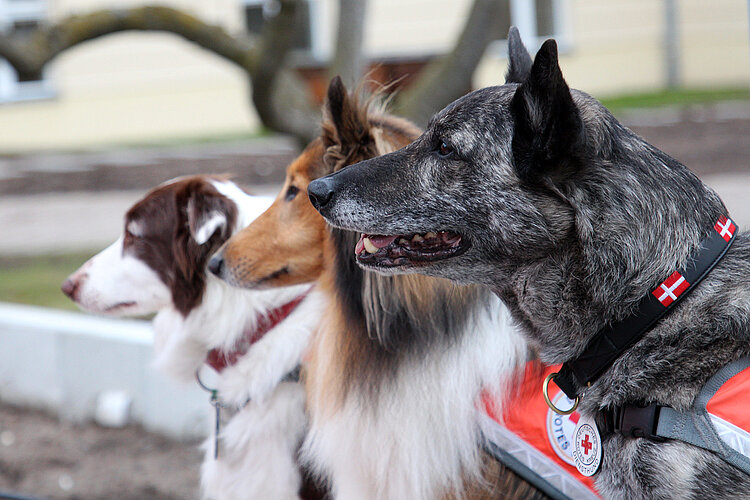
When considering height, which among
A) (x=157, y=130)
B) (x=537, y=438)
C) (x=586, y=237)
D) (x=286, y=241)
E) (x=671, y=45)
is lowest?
(x=157, y=130)

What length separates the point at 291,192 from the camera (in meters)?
2.95

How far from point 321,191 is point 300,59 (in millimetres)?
15179

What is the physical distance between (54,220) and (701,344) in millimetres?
9055

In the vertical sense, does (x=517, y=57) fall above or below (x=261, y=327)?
above

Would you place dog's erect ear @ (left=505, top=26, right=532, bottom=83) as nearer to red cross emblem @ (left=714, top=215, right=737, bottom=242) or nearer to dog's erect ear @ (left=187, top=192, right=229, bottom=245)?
red cross emblem @ (left=714, top=215, right=737, bottom=242)

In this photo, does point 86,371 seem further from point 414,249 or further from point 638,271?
point 638,271

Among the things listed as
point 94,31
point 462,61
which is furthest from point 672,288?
point 94,31

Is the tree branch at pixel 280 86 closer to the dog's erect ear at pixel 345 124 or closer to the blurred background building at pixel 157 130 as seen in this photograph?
the blurred background building at pixel 157 130

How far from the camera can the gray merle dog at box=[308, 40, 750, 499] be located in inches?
74.4

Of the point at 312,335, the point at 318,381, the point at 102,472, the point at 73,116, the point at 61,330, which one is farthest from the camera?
the point at 73,116

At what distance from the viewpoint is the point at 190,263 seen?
3.20 m

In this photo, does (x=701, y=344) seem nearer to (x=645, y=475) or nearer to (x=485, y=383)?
(x=645, y=475)

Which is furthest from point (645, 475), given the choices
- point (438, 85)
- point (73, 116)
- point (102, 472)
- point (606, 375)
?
point (73, 116)

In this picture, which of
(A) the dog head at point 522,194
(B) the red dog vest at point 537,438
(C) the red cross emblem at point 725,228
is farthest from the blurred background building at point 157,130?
(C) the red cross emblem at point 725,228
